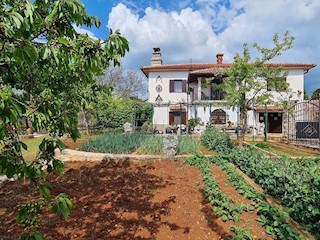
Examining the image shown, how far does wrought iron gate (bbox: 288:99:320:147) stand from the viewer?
12.6m

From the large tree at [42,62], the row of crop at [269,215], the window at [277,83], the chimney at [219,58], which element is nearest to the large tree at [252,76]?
the window at [277,83]

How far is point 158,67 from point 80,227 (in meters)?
23.5

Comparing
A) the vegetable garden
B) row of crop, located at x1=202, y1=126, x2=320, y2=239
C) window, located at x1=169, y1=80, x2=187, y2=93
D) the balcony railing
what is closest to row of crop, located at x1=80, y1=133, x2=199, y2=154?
the vegetable garden

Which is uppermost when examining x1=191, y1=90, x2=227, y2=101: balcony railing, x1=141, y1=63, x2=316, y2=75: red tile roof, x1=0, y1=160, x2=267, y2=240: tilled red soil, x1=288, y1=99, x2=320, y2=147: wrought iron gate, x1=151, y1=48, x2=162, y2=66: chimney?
x1=151, y1=48, x2=162, y2=66: chimney

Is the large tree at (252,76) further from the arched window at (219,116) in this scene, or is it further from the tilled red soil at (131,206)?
the arched window at (219,116)

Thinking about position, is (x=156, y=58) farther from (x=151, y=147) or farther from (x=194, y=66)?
(x=151, y=147)

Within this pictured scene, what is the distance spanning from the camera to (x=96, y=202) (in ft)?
15.4

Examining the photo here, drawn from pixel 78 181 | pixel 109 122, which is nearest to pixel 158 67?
pixel 109 122

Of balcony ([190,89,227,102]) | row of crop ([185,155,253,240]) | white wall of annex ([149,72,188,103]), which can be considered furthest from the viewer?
white wall of annex ([149,72,188,103])

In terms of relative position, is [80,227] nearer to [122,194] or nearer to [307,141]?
[122,194]

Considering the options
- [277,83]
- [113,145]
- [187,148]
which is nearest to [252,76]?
[277,83]

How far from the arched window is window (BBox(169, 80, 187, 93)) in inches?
174

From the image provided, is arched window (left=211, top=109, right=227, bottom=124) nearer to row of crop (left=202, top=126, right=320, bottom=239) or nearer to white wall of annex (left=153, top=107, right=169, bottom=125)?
white wall of annex (left=153, top=107, right=169, bottom=125)

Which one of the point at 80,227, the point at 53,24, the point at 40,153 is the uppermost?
the point at 53,24
